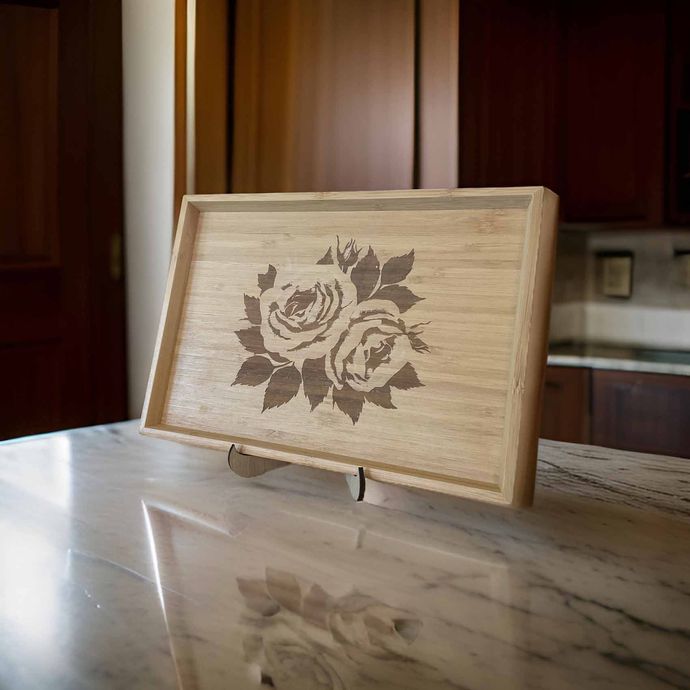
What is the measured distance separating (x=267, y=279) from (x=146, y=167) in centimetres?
205

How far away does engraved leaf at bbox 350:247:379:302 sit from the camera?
0.82 m

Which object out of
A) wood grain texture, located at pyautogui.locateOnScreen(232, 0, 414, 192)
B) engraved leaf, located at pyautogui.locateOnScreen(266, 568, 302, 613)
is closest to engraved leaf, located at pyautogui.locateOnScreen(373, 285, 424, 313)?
engraved leaf, located at pyautogui.locateOnScreen(266, 568, 302, 613)

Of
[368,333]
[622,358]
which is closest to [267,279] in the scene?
[368,333]

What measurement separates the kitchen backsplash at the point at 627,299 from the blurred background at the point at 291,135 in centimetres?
27

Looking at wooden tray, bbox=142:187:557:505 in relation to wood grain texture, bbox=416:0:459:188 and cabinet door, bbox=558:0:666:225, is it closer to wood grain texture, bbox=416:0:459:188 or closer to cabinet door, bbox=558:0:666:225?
wood grain texture, bbox=416:0:459:188

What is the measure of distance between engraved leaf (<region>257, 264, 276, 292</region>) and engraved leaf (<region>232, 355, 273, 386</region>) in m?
0.08

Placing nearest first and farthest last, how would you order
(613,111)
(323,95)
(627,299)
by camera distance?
(323,95)
(613,111)
(627,299)

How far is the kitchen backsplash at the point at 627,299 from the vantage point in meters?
3.32

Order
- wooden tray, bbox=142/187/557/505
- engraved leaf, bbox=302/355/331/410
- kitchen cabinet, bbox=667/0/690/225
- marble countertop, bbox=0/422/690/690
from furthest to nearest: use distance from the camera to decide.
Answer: kitchen cabinet, bbox=667/0/690/225
engraved leaf, bbox=302/355/331/410
wooden tray, bbox=142/187/557/505
marble countertop, bbox=0/422/690/690

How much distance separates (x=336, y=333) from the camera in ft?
2.69

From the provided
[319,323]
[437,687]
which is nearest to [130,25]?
[319,323]

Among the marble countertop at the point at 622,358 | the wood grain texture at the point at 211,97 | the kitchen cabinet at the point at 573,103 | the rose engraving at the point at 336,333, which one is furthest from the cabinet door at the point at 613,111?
the rose engraving at the point at 336,333

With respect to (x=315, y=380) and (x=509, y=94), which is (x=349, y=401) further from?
(x=509, y=94)

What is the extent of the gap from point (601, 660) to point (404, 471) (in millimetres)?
272
